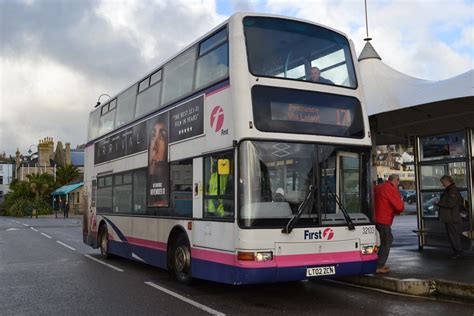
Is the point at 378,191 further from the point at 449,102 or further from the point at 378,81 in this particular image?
the point at 378,81

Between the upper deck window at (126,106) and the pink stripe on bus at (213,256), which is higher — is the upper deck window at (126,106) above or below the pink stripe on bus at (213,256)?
above

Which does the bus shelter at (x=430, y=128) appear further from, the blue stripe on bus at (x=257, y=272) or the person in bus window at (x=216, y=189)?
the person in bus window at (x=216, y=189)

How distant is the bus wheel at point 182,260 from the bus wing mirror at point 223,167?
1.73 meters

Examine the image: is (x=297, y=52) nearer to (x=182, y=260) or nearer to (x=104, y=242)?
(x=182, y=260)

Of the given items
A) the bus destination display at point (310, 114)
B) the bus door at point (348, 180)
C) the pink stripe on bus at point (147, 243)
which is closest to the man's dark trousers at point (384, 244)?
the bus door at point (348, 180)

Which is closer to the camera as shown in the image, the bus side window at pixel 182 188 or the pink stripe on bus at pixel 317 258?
the pink stripe on bus at pixel 317 258

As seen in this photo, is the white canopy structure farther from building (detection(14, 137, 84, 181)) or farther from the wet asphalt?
building (detection(14, 137, 84, 181))

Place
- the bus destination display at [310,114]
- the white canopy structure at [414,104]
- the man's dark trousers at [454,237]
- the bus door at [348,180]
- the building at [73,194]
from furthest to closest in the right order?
the building at [73,194] < the man's dark trousers at [454,237] < the white canopy structure at [414,104] < the bus door at [348,180] < the bus destination display at [310,114]

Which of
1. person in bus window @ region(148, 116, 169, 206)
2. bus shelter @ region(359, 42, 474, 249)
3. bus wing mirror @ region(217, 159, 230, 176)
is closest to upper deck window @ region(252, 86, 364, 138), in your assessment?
bus wing mirror @ region(217, 159, 230, 176)

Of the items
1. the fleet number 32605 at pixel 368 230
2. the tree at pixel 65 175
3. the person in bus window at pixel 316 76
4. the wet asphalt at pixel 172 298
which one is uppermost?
the tree at pixel 65 175

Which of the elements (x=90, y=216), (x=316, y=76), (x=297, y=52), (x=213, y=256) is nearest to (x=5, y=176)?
(x=90, y=216)

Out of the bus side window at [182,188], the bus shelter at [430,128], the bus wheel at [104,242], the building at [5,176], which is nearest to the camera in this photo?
the bus side window at [182,188]

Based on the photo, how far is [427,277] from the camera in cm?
866

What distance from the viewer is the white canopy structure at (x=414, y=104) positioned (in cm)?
1055
